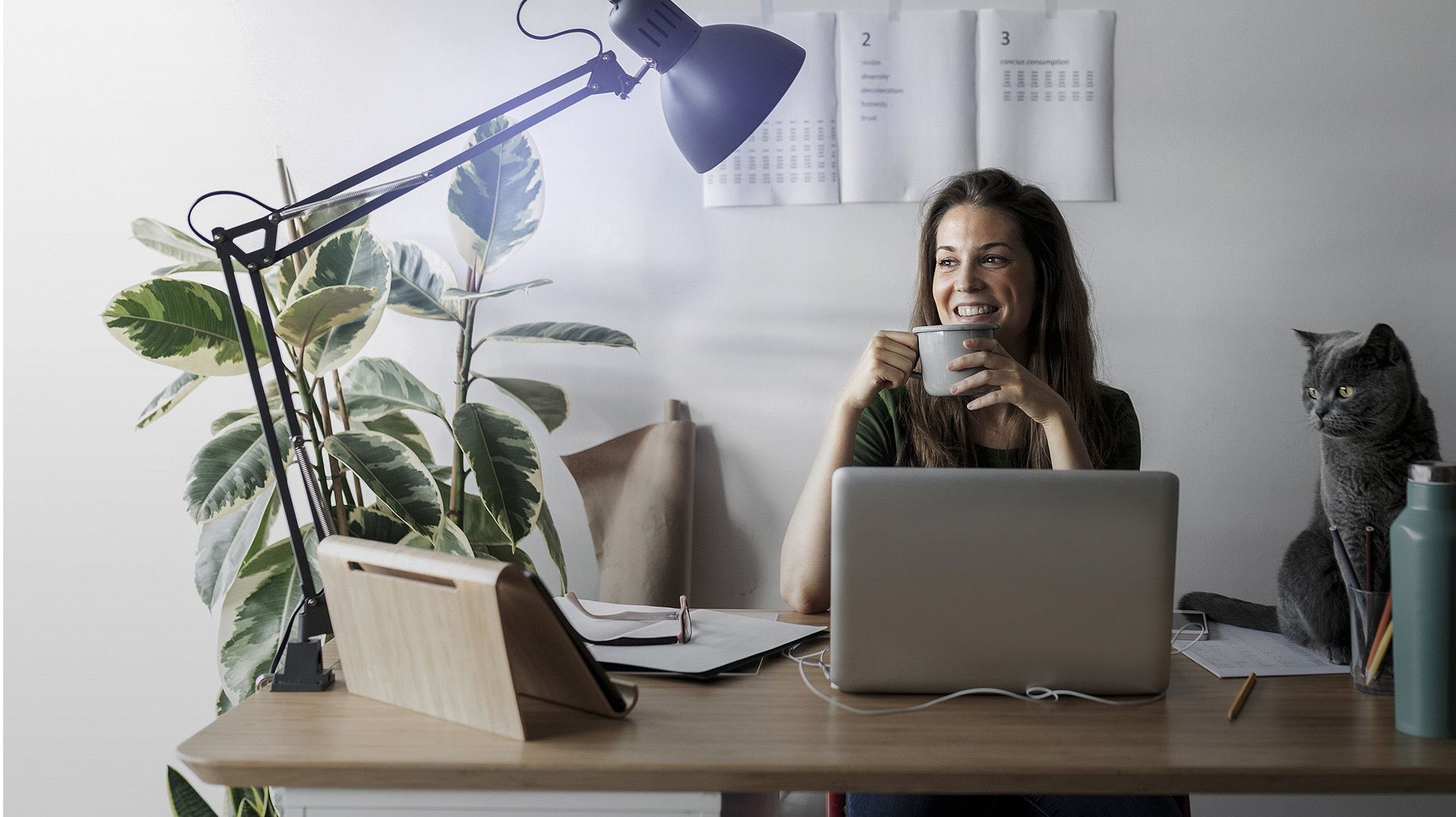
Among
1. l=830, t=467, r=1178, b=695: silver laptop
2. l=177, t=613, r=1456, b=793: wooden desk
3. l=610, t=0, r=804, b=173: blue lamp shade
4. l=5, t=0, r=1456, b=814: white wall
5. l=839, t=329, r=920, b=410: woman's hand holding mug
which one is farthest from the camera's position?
l=5, t=0, r=1456, b=814: white wall

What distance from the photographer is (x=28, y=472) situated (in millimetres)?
2002

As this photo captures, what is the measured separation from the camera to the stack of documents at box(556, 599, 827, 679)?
39.6 inches

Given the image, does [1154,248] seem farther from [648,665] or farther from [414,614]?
[414,614]

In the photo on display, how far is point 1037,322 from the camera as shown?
1.62 metres

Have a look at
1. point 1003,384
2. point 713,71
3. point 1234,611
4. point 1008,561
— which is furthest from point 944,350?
point 1234,611

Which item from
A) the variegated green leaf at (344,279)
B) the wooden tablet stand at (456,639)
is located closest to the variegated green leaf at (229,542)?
the variegated green leaf at (344,279)

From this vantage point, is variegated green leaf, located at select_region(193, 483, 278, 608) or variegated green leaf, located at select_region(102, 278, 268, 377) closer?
variegated green leaf, located at select_region(102, 278, 268, 377)

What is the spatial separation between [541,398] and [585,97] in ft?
2.28

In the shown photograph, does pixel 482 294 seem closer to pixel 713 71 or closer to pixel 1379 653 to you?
pixel 713 71

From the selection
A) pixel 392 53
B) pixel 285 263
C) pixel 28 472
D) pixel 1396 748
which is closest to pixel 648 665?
pixel 1396 748

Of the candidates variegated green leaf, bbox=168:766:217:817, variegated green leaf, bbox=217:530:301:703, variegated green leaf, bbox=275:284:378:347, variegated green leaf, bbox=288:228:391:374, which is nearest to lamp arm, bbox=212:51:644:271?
variegated green leaf, bbox=275:284:378:347

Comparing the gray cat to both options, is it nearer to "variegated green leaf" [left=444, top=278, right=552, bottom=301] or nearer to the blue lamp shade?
the blue lamp shade

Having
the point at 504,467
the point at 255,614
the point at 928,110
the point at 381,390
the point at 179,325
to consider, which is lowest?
the point at 255,614

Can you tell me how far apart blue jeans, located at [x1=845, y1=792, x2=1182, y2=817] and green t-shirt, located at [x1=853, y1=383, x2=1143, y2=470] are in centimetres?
53
